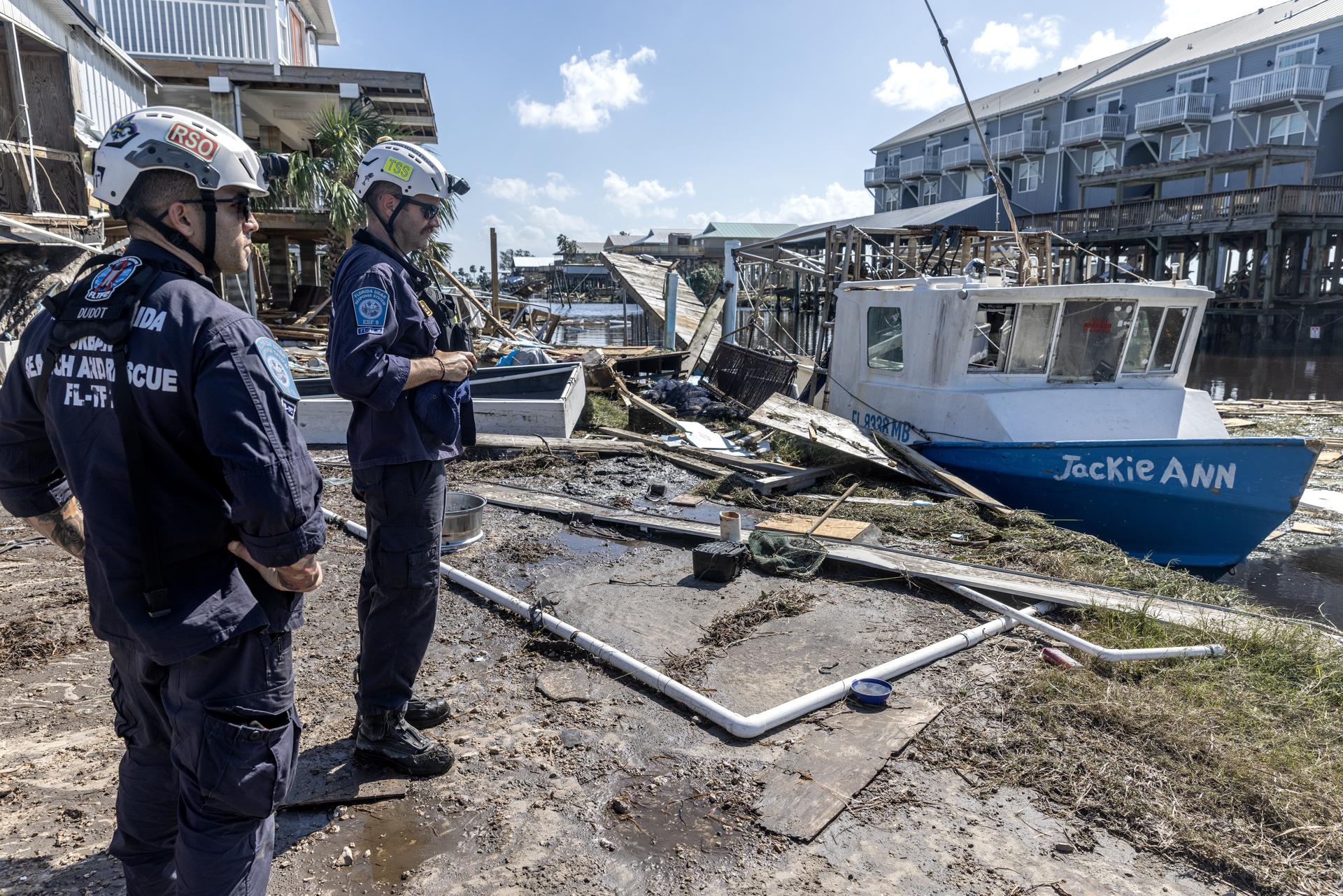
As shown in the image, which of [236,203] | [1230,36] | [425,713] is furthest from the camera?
[1230,36]

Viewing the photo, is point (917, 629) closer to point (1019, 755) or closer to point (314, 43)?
point (1019, 755)

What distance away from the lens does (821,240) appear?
35750 mm

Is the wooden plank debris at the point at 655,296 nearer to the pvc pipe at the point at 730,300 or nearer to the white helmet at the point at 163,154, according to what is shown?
the pvc pipe at the point at 730,300

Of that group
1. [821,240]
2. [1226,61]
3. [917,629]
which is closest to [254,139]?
[917,629]

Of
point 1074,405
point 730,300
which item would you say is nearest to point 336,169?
point 730,300

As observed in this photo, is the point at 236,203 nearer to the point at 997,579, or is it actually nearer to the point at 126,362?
the point at 126,362

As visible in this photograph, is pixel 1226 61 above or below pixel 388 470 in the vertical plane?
above

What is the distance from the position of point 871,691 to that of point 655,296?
14.3 m

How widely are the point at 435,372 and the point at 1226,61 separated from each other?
1536 inches

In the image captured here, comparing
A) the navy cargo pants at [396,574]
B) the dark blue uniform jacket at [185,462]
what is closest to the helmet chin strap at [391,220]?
the navy cargo pants at [396,574]

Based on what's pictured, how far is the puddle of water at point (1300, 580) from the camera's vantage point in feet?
21.6

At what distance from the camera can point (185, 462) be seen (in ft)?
5.65

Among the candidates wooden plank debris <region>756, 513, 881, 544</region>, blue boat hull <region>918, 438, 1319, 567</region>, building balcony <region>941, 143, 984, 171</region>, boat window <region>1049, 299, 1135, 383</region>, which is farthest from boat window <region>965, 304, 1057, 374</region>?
building balcony <region>941, 143, 984, 171</region>

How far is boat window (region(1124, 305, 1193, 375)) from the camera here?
770 centimetres
